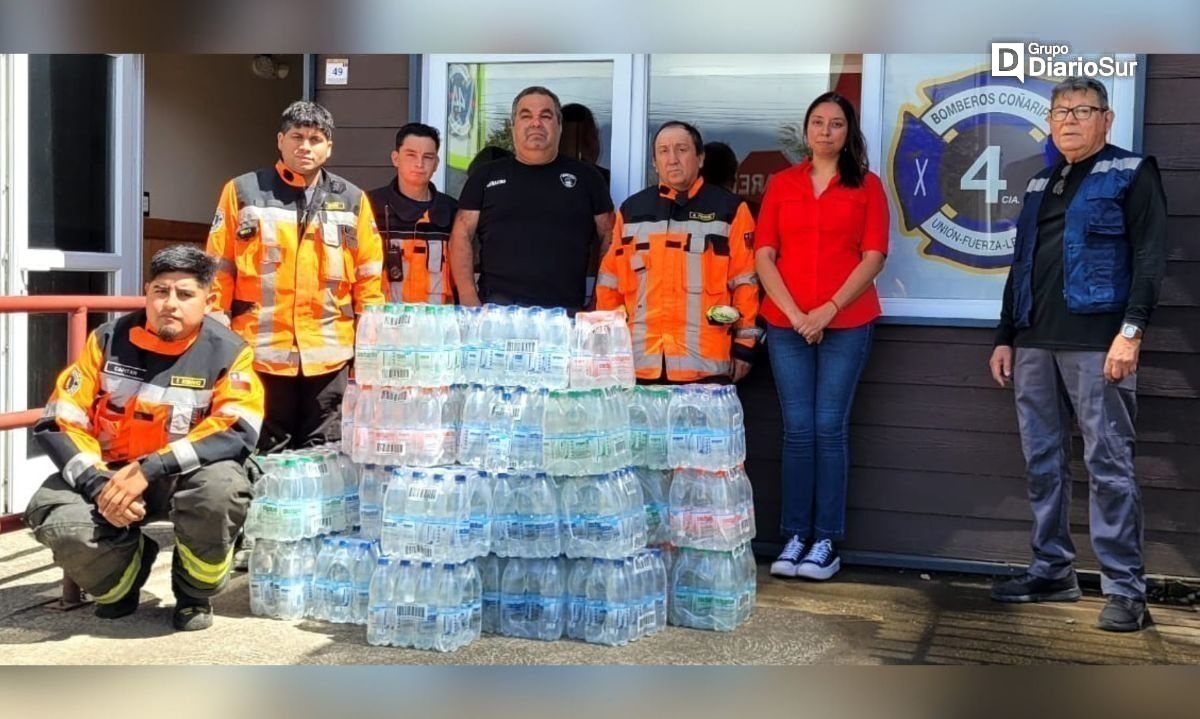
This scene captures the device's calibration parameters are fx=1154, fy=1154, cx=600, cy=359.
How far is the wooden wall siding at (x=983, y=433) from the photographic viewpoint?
4.48 metres

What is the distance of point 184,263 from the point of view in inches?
150

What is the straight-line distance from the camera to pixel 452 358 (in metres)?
3.89

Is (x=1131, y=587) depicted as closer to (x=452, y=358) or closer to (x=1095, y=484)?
(x=1095, y=484)

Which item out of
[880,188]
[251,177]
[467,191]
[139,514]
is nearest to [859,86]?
[880,188]

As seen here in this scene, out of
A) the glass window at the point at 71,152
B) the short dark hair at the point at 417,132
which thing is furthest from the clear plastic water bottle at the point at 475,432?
the glass window at the point at 71,152

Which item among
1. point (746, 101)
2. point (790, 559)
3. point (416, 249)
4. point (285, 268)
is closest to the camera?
point (285, 268)

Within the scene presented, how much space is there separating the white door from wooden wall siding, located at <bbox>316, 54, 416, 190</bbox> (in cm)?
127

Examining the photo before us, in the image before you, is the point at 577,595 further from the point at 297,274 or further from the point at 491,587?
the point at 297,274

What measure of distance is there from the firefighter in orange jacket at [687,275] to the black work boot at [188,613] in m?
1.81

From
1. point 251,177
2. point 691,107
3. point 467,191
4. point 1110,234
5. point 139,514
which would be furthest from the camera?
point 691,107

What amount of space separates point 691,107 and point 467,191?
3.66 ft

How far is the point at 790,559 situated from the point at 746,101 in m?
1.98

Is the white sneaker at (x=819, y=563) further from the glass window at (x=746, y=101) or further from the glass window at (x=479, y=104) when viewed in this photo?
the glass window at (x=479, y=104)

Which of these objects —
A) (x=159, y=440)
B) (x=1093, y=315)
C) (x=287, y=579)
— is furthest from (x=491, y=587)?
(x=1093, y=315)
